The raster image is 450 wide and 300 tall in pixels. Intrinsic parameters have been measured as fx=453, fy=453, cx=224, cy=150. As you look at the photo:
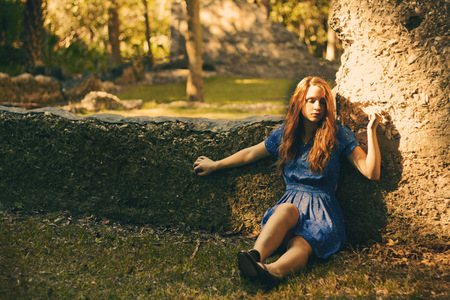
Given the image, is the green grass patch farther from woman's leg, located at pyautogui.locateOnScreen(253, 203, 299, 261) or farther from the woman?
woman's leg, located at pyautogui.locateOnScreen(253, 203, 299, 261)

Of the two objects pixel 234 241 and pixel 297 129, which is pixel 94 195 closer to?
pixel 234 241

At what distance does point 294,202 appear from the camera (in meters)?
3.25

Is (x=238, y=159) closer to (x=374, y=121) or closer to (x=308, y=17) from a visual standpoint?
(x=374, y=121)

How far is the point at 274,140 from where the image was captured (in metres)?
3.44

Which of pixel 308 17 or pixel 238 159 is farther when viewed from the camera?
pixel 308 17

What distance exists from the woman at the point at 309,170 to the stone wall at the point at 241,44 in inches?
494

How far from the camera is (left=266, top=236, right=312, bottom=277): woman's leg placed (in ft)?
9.23

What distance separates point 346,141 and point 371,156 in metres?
0.22

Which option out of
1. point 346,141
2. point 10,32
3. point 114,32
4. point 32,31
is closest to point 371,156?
point 346,141

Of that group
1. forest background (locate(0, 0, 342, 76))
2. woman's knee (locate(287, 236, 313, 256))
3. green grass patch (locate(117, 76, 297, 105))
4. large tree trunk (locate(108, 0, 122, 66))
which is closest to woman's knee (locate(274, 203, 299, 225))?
woman's knee (locate(287, 236, 313, 256))

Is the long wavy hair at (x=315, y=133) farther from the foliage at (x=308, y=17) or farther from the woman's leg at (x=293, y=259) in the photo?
the foliage at (x=308, y=17)

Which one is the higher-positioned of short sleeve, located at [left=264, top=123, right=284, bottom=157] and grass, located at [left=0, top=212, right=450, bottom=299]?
short sleeve, located at [left=264, top=123, right=284, bottom=157]

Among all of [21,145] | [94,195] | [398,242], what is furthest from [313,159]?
[21,145]

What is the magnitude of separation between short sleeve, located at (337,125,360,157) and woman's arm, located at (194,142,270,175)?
56cm
